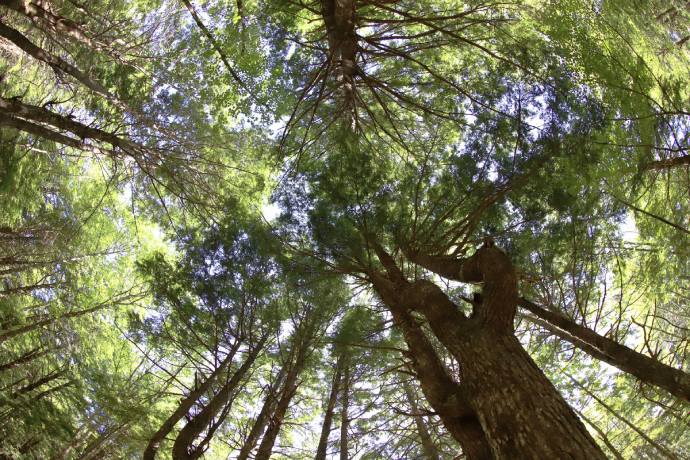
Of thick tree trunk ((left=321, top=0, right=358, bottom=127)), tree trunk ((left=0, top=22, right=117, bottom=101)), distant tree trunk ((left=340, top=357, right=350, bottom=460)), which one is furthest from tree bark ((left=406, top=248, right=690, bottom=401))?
tree trunk ((left=0, top=22, right=117, bottom=101))

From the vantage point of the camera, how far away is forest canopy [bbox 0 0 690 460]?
528 centimetres

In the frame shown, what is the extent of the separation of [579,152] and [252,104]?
464 centimetres

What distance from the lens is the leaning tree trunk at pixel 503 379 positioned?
2.85m

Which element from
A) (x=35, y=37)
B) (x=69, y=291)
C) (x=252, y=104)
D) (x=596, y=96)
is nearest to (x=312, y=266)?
(x=252, y=104)

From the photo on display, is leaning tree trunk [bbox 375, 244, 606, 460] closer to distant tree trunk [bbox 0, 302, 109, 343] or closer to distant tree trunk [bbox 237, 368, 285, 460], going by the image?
distant tree trunk [bbox 237, 368, 285, 460]

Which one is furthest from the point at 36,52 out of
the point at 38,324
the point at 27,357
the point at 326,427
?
the point at 326,427

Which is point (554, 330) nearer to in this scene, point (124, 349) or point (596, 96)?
point (596, 96)

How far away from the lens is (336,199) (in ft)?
22.5

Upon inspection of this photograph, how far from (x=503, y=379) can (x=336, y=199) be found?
13.2 ft

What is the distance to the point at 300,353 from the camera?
7176 millimetres

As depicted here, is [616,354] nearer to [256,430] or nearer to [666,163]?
[666,163]

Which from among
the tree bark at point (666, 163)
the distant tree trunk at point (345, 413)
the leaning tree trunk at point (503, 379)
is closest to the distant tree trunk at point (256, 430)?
the distant tree trunk at point (345, 413)

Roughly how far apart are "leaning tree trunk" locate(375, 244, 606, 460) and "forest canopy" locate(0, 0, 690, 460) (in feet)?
0.17

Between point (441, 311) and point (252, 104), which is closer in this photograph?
point (441, 311)
